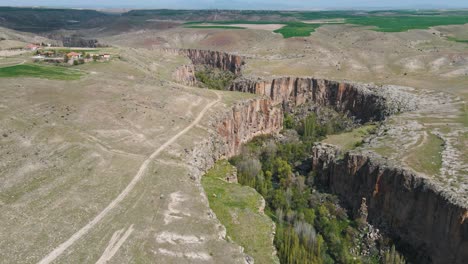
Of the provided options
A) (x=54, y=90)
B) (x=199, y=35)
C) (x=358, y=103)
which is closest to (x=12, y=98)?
(x=54, y=90)

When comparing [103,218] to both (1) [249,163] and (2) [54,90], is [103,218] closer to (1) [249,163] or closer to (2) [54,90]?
(1) [249,163]

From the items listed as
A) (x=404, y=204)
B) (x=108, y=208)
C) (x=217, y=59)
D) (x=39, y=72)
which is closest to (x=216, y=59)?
(x=217, y=59)

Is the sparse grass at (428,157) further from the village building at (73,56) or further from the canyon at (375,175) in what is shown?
the village building at (73,56)

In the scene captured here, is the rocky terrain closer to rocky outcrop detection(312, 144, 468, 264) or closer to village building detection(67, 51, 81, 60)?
rocky outcrop detection(312, 144, 468, 264)

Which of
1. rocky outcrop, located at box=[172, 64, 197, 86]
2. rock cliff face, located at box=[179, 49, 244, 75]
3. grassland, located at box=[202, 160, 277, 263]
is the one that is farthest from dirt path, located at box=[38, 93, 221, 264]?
rock cliff face, located at box=[179, 49, 244, 75]

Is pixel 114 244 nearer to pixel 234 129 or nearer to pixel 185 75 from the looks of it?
pixel 234 129
